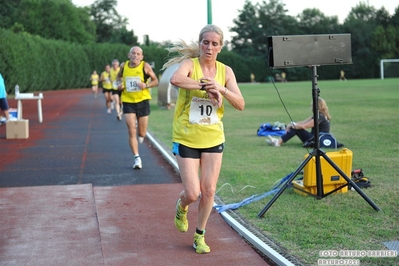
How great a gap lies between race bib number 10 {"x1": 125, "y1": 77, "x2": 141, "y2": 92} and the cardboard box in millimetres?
7299

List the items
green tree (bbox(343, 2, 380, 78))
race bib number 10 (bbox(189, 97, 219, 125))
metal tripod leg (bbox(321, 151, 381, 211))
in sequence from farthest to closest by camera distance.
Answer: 1. green tree (bbox(343, 2, 380, 78))
2. metal tripod leg (bbox(321, 151, 381, 211))
3. race bib number 10 (bbox(189, 97, 219, 125))

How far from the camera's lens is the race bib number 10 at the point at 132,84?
38.9 feet

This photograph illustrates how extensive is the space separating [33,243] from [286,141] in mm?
9061

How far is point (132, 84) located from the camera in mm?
11906

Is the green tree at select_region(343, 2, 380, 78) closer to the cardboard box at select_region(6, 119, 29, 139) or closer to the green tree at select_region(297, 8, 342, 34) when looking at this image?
the green tree at select_region(297, 8, 342, 34)

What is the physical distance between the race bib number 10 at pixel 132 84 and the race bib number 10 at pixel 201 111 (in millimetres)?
5591

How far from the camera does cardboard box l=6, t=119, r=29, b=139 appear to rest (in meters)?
18.2

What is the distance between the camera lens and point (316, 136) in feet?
26.9

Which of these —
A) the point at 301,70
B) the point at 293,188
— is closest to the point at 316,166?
the point at 293,188

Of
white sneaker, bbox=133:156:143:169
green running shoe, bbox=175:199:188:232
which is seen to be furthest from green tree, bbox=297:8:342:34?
green running shoe, bbox=175:199:188:232

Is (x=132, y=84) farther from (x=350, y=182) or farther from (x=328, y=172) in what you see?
(x=350, y=182)

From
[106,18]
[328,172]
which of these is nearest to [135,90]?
[328,172]

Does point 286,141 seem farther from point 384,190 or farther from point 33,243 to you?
point 33,243

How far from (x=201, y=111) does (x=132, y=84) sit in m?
5.70
